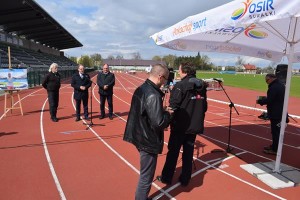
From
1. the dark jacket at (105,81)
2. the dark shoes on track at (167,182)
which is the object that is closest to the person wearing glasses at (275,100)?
the dark shoes on track at (167,182)

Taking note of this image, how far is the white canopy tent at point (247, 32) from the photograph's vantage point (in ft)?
11.3

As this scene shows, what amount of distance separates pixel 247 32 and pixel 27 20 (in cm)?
2716

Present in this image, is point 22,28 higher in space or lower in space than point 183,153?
higher

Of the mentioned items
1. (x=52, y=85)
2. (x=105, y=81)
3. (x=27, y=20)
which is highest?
(x=27, y=20)

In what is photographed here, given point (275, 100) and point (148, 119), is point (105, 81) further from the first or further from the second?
point (148, 119)

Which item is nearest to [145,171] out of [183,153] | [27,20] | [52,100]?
[183,153]

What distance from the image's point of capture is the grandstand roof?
2267cm

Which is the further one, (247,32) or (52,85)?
(52,85)

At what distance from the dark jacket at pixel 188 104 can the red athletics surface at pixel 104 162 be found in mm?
1101

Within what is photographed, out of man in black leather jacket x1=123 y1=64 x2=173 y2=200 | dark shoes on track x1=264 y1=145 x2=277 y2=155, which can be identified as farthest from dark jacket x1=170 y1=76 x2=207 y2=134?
dark shoes on track x1=264 y1=145 x2=277 y2=155

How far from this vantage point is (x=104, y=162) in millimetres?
5777

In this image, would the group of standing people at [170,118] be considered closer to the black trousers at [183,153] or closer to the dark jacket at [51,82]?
the black trousers at [183,153]

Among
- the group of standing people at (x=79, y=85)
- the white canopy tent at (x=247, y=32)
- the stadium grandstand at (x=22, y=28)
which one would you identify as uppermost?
the stadium grandstand at (x=22, y=28)

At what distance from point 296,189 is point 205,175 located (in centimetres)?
159
